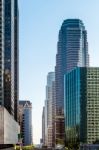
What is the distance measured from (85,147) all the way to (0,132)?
5018cm

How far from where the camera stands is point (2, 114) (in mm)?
143375

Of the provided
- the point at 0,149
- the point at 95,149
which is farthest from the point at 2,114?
the point at 95,149

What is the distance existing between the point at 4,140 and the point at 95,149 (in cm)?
4134

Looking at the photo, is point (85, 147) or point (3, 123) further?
point (85, 147)

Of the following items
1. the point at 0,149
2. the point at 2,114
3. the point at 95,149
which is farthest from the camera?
the point at 95,149

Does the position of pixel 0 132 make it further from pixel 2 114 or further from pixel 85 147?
pixel 85 147

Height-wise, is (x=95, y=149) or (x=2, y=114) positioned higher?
(x=2, y=114)

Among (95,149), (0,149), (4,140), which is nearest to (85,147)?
(95,149)

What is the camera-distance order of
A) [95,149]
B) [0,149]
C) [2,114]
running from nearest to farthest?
[0,149] < [2,114] < [95,149]

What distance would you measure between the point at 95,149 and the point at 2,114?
158 ft

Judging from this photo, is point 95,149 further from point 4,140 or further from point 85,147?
point 4,140

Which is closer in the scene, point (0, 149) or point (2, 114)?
point (0, 149)

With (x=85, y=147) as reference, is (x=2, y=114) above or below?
above

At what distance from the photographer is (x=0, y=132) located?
14475cm
